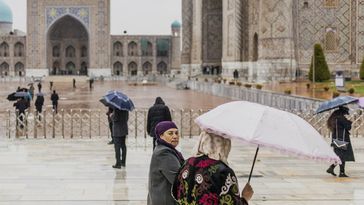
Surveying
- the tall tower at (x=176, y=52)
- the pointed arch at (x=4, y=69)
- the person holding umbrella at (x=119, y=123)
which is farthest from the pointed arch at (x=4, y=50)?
the person holding umbrella at (x=119, y=123)

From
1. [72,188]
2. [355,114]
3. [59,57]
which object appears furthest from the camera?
[59,57]

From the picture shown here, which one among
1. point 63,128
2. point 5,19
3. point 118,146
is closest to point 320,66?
point 63,128

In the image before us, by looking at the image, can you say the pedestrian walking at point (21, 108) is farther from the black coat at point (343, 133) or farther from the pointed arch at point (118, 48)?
the pointed arch at point (118, 48)

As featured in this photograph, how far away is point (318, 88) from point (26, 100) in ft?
46.3

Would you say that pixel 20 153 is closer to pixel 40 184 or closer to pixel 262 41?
pixel 40 184

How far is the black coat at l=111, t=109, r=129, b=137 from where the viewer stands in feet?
32.9

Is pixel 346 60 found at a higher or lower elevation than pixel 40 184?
higher

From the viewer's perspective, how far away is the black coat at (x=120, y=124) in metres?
10.0

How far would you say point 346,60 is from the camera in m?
34.7

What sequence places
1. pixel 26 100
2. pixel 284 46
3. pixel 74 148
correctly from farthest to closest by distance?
1. pixel 284 46
2. pixel 26 100
3. pixel 74 148

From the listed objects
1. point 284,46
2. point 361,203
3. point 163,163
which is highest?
point 284,46

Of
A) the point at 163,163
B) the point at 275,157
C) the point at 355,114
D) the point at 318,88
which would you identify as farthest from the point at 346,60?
the point at 163,163

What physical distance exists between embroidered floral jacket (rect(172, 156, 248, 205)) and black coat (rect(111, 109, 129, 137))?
617cm

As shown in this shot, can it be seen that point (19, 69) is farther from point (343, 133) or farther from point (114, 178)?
point (343, 133)
